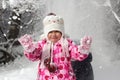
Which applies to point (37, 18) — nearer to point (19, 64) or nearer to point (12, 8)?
point (12, 8)

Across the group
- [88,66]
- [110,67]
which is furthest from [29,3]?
[88,66]

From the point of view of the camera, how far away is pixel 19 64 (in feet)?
26.6

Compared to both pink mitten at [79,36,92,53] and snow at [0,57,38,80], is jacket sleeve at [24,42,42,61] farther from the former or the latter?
snow at [0,57,38,80]

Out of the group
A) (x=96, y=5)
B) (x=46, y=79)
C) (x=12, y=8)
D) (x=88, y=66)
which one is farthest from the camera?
(x=96, y=5)

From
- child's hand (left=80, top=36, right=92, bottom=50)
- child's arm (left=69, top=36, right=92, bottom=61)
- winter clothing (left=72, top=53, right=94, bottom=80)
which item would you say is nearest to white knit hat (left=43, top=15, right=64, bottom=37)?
child's arm (left=69, top=36, right=92, bottom=61)

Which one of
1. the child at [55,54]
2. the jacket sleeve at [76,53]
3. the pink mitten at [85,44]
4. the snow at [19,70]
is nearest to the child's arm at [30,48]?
the child at [55,54]

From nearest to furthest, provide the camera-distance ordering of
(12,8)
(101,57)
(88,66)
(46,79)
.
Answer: (46,79) → (88,66) → (101,57) → (12,8)

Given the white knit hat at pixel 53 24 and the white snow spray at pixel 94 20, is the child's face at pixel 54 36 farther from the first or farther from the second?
the white snow spray at pixel 94 20

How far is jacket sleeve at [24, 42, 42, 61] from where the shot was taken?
402 cm

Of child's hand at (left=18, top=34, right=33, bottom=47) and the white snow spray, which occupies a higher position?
the white snow spray

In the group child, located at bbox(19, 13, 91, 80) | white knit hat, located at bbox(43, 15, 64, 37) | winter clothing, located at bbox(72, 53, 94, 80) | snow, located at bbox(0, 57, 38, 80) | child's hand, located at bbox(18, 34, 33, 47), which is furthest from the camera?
snow, located at bbox(0, 57, 38, 80)

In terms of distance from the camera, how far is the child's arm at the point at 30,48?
12.9 feet

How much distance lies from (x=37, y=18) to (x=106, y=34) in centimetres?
162

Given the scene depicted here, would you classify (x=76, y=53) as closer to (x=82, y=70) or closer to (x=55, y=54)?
(x=55, y=54)
